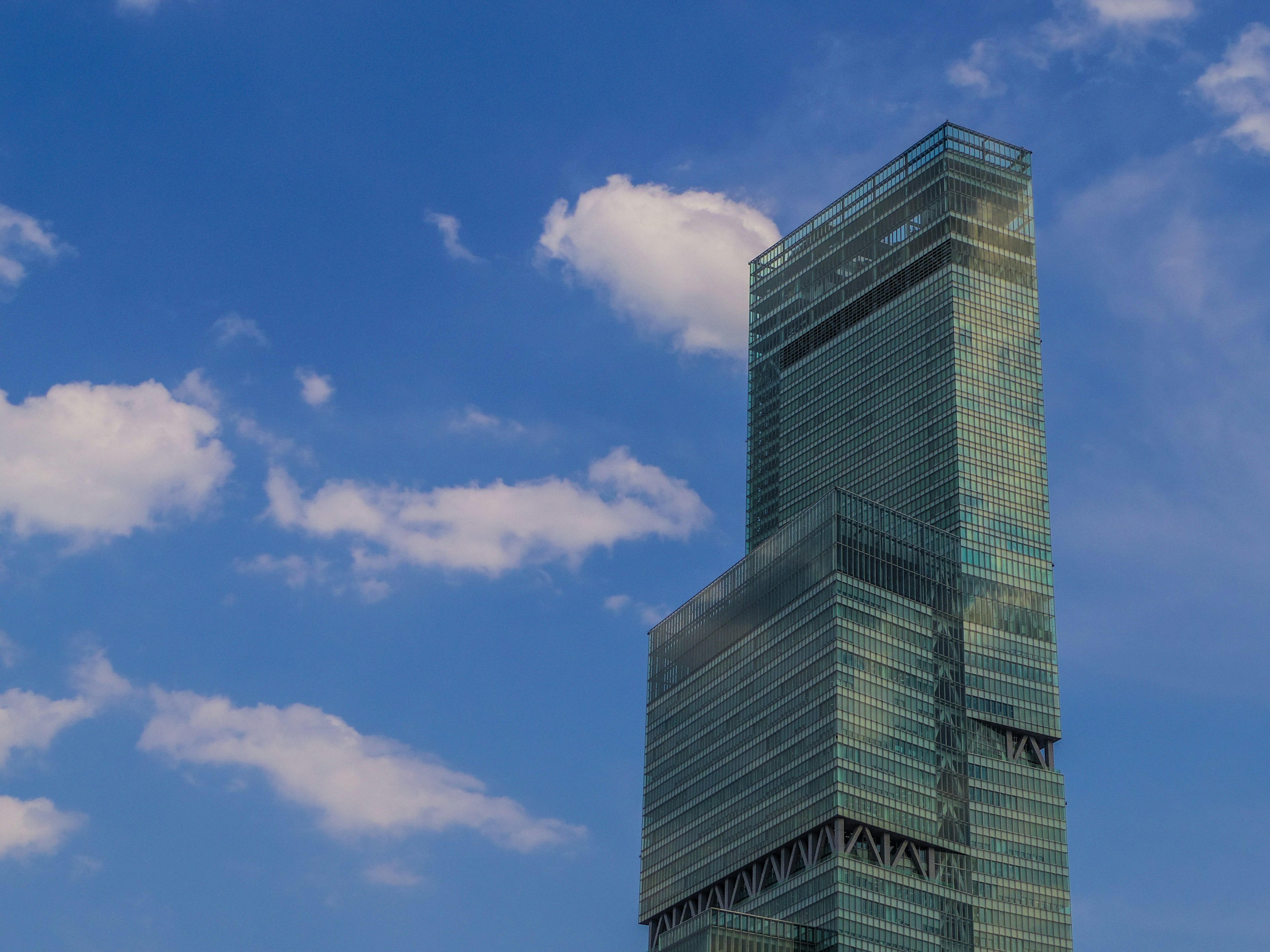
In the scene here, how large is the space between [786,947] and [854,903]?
8.19 meters

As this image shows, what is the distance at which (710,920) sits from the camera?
7756 inches

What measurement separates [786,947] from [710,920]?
799 cm

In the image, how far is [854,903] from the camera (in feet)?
652

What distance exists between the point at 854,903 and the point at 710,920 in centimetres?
1468

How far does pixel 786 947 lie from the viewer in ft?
647
